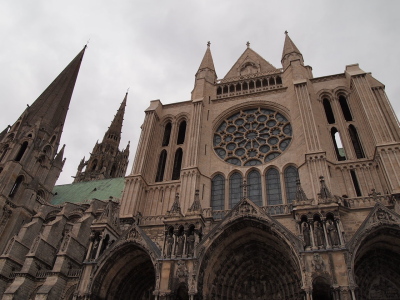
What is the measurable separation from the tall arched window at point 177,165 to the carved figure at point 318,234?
30.0ft

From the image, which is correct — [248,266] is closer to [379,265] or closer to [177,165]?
[379,265]

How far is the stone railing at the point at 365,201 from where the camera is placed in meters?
14.0

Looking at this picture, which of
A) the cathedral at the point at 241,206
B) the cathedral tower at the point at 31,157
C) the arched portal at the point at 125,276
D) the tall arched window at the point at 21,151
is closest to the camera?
the cathedral at the point at 241,206

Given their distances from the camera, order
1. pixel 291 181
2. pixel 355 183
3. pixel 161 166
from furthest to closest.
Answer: pixel 161 166
pixel 291 181
pixel 355 183

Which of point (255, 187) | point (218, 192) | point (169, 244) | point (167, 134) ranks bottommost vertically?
point (169, 244)

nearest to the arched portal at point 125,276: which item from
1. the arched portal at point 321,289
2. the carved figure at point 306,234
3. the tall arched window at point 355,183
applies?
the carved figure at point 306,234

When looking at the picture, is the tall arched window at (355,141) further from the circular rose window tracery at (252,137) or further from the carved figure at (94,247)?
the carved figure at (94,247)

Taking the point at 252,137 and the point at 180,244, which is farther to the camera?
the point at 252,137

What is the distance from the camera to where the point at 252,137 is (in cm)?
1959

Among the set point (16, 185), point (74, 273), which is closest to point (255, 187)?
point (74, 273)

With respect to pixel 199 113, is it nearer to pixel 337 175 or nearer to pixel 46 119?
pixel 337 175

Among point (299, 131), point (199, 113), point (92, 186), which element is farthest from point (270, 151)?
point (92, 186)

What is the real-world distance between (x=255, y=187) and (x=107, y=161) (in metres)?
29.4

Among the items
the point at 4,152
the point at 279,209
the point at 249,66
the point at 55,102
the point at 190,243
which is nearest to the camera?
the point at 190,243
